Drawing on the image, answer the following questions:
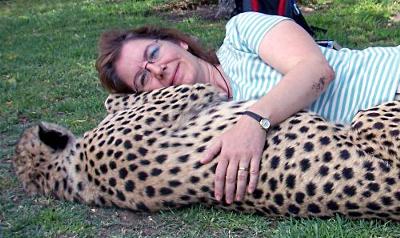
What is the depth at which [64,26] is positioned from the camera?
10.1 meters

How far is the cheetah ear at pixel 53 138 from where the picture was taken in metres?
3.29

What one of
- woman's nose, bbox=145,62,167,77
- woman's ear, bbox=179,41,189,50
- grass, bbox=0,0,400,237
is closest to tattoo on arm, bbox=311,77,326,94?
grass, bbox=0,0,400,237

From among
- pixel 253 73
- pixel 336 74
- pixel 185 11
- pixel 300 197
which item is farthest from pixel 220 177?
pixel 185 11

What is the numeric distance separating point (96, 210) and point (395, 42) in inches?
160

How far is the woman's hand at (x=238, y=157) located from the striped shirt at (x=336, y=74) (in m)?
0.48

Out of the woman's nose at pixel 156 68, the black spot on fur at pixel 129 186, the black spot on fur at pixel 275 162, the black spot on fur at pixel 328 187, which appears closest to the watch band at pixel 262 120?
the black spot on fur at pixel 275 162

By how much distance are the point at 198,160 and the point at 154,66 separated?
2.53 ft

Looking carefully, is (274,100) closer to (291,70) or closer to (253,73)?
(291,70)

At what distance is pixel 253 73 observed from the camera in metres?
3.24

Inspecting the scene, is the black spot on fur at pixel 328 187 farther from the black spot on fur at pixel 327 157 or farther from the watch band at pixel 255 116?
the watch band at pixel 255 116

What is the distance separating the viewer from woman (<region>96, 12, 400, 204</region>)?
274cm

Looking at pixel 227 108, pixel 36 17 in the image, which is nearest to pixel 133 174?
pixel 227 108

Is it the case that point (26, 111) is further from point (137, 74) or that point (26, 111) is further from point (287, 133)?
point (287, 133)

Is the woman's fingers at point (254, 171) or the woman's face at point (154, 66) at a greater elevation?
the woman's face at point (154, 66)
